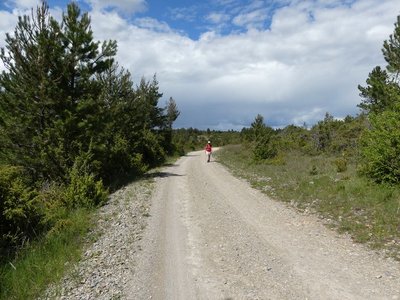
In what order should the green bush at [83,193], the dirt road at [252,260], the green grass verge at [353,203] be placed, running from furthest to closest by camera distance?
the green bush at [83,193], the green grass verge at [353,203], the dirt road at [252,260]

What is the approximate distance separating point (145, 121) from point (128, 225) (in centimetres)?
2597

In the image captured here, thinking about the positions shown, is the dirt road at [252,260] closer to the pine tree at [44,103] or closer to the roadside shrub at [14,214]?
the roadside shrub at [14,214]

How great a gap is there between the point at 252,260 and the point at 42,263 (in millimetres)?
4484

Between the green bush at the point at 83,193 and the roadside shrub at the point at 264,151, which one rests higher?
the roadside shrub at the point at 264,151

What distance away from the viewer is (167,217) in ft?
36.3

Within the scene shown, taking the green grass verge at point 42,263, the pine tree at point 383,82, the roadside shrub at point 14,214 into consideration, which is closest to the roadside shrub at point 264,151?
the pine tree at point 383,82

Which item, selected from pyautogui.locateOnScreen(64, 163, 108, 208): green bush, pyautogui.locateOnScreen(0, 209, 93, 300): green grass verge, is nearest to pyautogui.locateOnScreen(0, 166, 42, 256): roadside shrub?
pyautogui.locateOnScreen(0, 209, 93, 300): green grass verge

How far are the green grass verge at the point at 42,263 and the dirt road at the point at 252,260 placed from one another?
1.67 m

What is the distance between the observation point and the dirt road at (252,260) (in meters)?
5.87

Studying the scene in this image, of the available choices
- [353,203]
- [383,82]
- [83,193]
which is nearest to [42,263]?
[83,193]

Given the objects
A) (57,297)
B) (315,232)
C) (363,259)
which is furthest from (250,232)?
(57,297)

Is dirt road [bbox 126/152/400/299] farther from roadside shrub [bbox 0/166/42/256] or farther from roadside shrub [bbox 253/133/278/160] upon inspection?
roadside shrub [bbox 253/133/278/160]

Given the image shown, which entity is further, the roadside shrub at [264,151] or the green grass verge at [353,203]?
the roadside shrub at [264,151]

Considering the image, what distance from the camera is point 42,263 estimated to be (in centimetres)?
774
